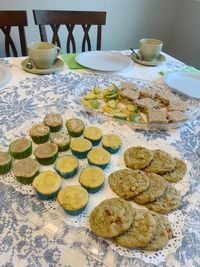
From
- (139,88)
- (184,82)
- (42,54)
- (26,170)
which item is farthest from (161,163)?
(42,54)

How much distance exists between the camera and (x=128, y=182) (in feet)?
2.28

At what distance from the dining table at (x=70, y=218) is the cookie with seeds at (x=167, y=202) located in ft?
0.06

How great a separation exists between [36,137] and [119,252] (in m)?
0.44

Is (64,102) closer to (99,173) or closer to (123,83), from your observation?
(123,83)

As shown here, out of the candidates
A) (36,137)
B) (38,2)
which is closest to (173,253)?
(36,137)

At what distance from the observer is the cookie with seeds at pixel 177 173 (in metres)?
0.74

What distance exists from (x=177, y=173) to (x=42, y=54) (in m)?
0.81

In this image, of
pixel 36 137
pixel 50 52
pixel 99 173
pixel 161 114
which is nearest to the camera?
pixel 99 173

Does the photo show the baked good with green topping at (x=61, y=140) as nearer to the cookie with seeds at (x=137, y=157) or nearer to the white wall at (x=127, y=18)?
the cookie with seeds at (x=137, y=157)

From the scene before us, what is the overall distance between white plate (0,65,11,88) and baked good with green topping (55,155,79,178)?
0.58 metres

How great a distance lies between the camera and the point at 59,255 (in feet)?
1.81

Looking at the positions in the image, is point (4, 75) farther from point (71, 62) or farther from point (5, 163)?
point (5, 163)

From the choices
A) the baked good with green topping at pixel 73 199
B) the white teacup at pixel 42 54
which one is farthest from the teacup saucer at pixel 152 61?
the baked good with green topping at pixel 73 199

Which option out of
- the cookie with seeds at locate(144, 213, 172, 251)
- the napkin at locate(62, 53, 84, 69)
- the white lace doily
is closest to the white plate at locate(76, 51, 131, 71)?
the napkin at locate(62, 53, 84, 69)
